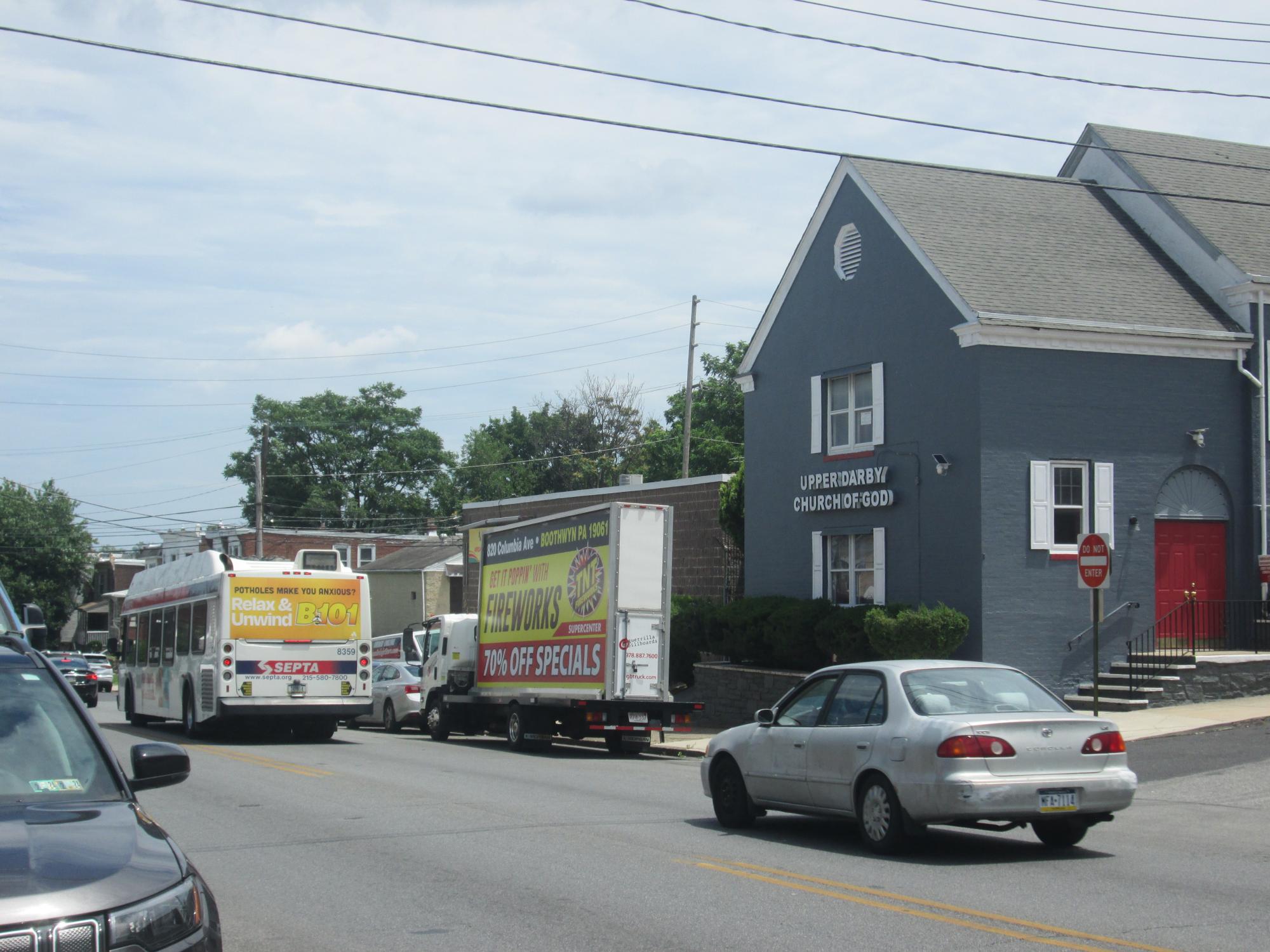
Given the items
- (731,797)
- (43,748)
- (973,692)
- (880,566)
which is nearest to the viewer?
(43,748)

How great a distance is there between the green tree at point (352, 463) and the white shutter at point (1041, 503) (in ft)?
207

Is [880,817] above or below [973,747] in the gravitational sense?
below

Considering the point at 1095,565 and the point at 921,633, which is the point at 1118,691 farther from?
the point at 1095,565

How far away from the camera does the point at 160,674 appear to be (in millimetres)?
25438

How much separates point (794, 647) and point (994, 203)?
9.71m

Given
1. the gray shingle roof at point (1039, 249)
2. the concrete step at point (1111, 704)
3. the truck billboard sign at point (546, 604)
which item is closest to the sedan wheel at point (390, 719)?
the truck billboard sign at point (546, 604)

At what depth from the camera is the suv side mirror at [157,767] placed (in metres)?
5.77

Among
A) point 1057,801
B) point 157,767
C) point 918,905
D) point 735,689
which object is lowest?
point 918,905

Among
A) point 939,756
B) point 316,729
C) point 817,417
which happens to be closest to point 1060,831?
point 939,756

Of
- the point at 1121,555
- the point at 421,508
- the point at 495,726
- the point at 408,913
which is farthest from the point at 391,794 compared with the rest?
the point at 421,508

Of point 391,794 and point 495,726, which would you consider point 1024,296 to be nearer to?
point 495,726

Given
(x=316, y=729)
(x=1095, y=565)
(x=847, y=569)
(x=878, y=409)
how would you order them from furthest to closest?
1. (x=847, y=569)
2. (x=878, y=409)
3. (x=316, y=729)
4. (x=1095, y=565)

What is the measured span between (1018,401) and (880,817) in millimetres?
13835

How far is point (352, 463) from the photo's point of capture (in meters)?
84.3
